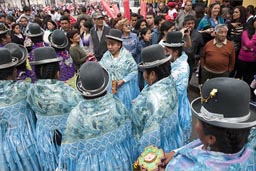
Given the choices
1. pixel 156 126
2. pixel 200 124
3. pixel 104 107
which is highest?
pixel 200 124

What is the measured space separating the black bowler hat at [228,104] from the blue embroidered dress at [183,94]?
1.28 m

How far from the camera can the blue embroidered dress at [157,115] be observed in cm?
201

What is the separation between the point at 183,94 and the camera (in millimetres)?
2793

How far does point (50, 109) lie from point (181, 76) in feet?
5.06

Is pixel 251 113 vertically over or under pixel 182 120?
over

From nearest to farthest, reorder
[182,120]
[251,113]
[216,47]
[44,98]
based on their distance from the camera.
→ [251,113] → [44,98] → [182,120] → [216,47]

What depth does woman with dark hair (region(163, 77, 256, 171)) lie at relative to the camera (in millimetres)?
1235

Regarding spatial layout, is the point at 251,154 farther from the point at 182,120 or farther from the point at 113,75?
the point at 113,75

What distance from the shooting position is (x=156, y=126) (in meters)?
2.00

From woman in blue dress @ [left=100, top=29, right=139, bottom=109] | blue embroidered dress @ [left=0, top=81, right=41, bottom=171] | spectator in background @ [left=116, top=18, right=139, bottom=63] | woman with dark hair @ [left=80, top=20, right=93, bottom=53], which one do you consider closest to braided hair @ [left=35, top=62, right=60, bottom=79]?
blue embroidered dress @ [left=0, top=81, right=41, bottom=171]

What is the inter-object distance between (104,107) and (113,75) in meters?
1.70

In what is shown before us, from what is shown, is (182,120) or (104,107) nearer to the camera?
(104,107)

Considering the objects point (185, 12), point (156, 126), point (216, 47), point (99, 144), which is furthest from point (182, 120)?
point (185, 12)

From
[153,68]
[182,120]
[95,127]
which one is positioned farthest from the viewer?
[182,120]
